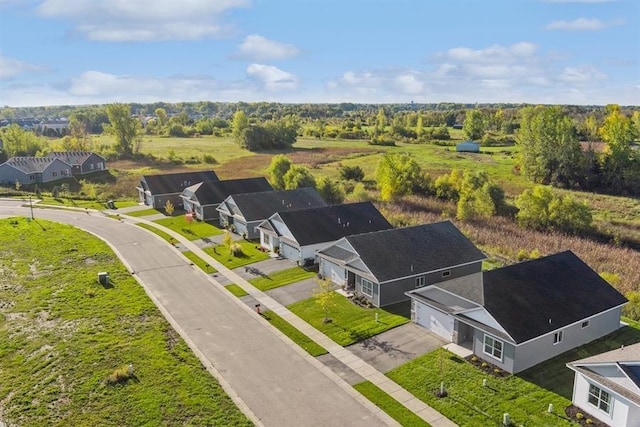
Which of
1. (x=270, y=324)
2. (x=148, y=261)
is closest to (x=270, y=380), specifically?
(x=270, y=324)

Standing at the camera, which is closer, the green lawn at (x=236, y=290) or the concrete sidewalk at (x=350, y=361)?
the concrete sidewalk at (x=350, y=361)

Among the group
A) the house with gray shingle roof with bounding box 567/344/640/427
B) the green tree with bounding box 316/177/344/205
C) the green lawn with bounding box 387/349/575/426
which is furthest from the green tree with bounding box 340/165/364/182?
the house with gray shingle roof with bounding box 567/344/640/427

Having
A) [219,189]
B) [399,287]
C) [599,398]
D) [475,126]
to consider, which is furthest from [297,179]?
[475,126]

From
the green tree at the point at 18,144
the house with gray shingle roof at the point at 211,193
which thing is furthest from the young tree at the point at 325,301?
the green tree at the point at 18,144

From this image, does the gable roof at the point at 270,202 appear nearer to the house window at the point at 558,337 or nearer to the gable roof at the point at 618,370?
the house window at the point at 558,337

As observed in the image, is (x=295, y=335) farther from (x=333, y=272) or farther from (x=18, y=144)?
(x=18, y=144)

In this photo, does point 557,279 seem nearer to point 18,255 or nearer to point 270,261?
point 270,261
